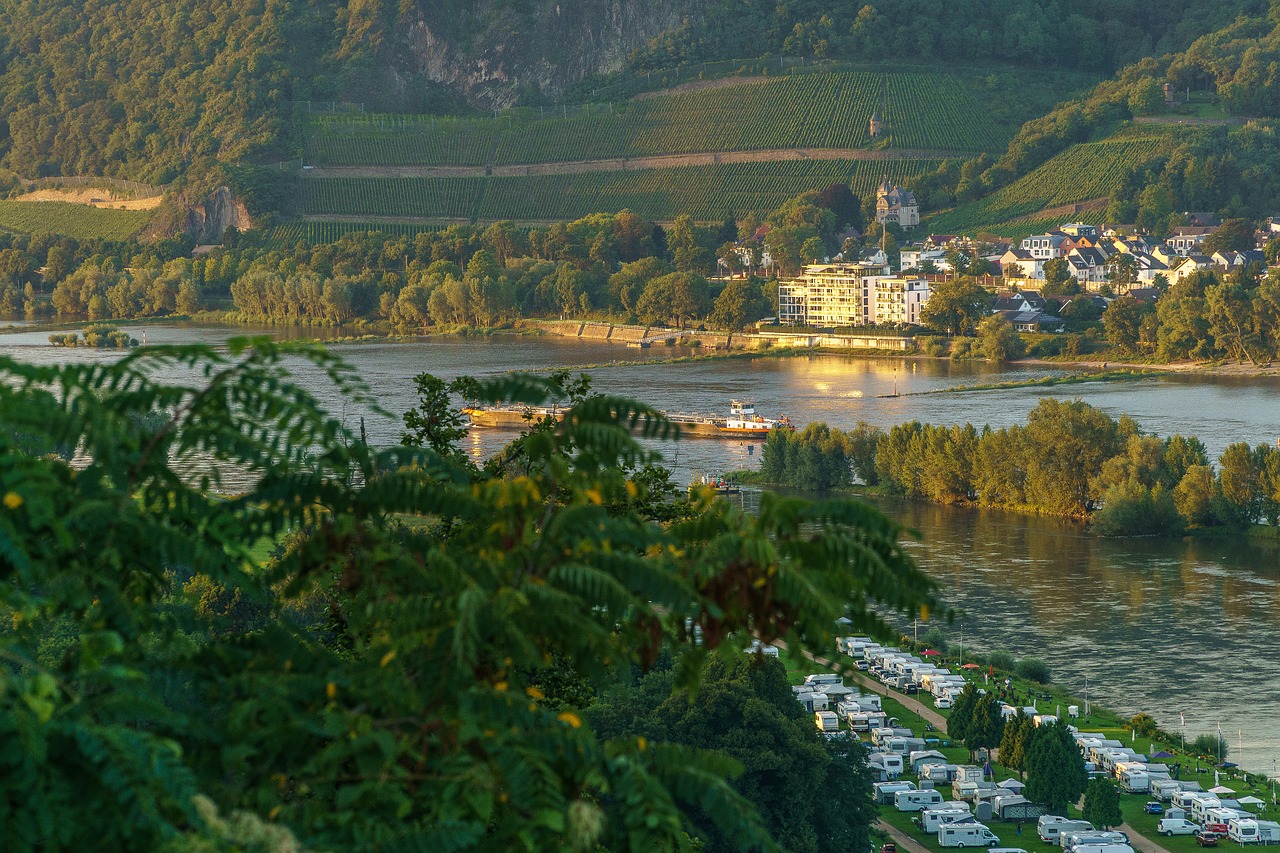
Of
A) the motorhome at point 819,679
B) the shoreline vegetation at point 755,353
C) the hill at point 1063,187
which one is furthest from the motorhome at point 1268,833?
the hill at point 1063,187

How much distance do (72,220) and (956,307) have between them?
52124mm

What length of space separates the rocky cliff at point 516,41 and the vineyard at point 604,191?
17587 mm

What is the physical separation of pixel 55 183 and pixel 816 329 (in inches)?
Answer: 2085

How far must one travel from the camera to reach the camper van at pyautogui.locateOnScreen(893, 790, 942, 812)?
17.2 m

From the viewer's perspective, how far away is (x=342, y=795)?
142 inches

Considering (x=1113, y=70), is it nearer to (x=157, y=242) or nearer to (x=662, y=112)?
(x=662, y=112)

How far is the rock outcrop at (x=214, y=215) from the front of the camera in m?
85.7

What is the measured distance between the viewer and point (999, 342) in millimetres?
51875

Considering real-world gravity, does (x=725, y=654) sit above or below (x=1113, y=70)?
below

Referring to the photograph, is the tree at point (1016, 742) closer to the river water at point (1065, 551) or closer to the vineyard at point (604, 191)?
the river water at point (1065, 551)

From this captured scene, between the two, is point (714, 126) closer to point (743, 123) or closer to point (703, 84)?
point (743, 123)

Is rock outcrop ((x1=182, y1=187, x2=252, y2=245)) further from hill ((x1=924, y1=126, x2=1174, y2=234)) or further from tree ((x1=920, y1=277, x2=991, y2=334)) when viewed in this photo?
tree ((x1=920, y1=277, x2=991, y2=334))

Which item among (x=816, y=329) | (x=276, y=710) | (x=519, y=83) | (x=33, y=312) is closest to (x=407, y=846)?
(x=276, y=710)

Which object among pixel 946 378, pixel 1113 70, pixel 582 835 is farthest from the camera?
pixel 1113 70
